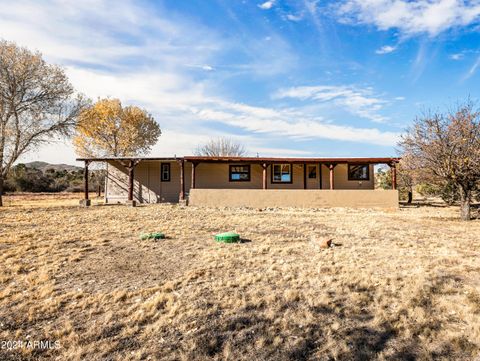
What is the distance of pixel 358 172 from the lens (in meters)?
21.7

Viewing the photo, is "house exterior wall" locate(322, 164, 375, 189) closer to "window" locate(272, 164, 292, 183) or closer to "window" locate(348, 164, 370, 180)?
"window" locate(348, 164, 370, 180)

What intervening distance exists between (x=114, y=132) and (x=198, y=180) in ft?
47.2

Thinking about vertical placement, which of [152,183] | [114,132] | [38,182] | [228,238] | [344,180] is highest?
[114,132]

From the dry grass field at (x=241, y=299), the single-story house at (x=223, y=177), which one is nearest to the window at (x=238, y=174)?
the single-story house at (x=223, y=177)

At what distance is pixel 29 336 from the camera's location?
3566 millimetres

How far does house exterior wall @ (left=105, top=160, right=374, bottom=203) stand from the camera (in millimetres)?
21141

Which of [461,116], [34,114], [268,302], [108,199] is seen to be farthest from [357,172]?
[34,114]

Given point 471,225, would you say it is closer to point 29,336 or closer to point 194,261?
point 194,261

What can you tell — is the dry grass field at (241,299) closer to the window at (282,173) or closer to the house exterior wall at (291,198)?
the house exterior wall at (291,198)

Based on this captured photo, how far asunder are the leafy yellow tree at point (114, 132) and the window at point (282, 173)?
1677 cm

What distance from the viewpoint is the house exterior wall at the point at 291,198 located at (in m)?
18.7

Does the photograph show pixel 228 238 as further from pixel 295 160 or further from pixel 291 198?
pixel 295 160

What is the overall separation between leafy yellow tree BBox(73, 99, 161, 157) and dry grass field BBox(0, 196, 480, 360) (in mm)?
23868

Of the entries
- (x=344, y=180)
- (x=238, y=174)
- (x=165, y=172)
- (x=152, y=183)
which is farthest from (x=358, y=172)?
(x=152, y=183)
